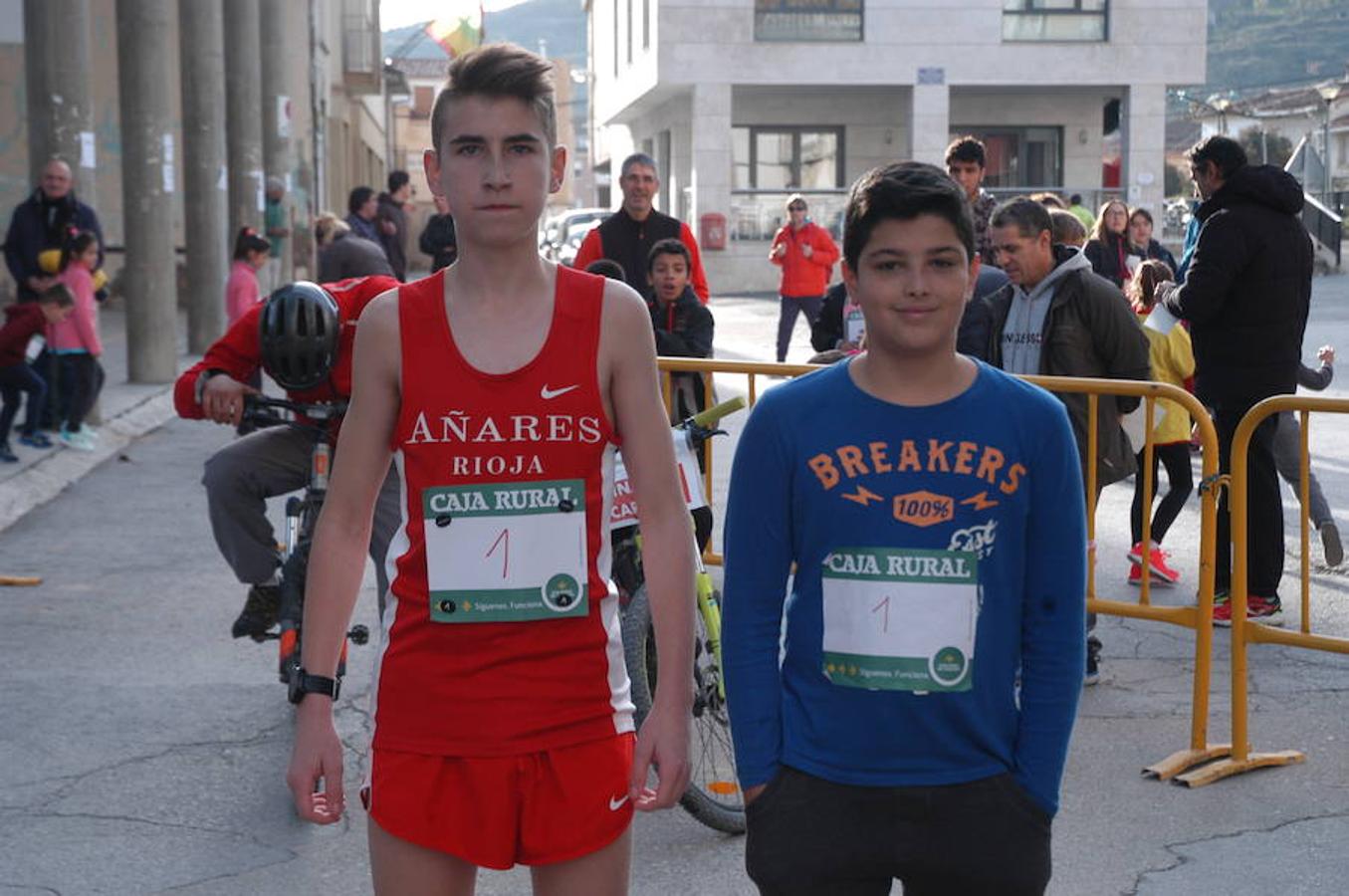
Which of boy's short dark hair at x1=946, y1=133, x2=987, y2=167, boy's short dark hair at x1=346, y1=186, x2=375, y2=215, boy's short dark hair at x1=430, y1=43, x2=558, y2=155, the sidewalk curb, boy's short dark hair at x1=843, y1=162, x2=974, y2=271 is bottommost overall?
the sidewalk curb

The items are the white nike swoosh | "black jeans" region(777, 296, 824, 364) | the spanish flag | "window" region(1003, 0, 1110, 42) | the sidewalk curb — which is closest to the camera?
the white nike swoosh

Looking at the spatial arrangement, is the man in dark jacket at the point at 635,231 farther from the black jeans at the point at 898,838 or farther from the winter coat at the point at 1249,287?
the black jeans at the point at 898,838

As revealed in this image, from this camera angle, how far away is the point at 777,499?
2.89 m

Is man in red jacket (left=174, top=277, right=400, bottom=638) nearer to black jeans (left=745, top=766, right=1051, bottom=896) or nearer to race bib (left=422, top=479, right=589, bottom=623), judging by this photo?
race bib (left=422, top=479, right=589, bottom=623)

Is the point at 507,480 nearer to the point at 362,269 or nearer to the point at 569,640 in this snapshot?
the point at 569,640

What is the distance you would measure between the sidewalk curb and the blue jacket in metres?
1.22

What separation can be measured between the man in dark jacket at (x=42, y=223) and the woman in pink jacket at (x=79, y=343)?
0.23m

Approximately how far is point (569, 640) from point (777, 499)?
0.39 m

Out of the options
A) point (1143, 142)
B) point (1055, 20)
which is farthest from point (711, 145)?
point (1143, 142)

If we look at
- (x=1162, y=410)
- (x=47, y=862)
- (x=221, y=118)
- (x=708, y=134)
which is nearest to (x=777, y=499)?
(x=47, y=862)

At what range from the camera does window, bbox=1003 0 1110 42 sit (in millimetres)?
44250

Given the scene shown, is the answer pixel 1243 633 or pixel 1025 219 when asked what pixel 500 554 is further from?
pixel 1025 219

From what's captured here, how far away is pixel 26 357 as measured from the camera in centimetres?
1238

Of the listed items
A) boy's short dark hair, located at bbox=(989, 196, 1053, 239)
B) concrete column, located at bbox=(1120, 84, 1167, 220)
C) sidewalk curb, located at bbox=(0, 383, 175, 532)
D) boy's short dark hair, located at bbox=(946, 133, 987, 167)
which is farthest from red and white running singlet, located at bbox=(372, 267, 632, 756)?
concrete column, located at bbox=(1120, 84, 1167, 220)
